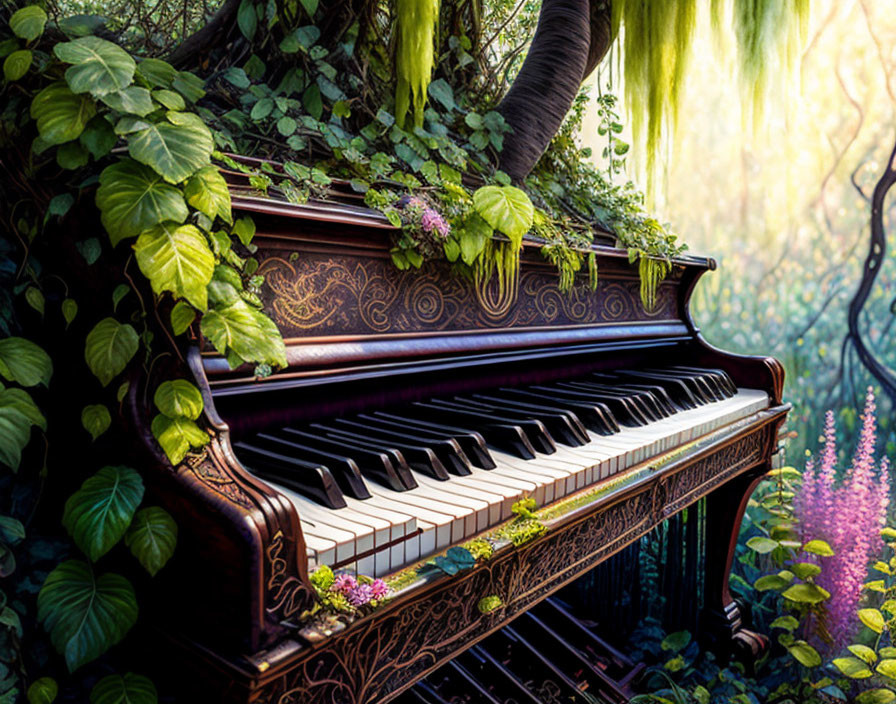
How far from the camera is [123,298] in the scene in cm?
94

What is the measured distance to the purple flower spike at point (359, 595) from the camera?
81 cm

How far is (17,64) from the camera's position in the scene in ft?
3.11

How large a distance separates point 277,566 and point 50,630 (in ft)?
1.23

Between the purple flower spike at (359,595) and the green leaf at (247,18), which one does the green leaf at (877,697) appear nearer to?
the purple flower spike at (359,595)

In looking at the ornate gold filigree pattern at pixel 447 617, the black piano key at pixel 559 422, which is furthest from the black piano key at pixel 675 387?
the black piano key at pixel 559 422

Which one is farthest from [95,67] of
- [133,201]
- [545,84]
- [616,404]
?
[545,84]

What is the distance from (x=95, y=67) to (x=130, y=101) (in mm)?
70

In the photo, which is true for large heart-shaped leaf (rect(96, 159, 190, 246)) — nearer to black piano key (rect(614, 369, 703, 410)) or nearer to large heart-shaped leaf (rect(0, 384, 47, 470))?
large heart-shaped leaf (rect(0, 384, 47, 470))

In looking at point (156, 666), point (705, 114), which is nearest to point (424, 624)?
point (156, 666)

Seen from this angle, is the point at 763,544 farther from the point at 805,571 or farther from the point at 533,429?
the point at 533,429

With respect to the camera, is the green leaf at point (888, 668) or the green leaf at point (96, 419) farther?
the green leaf at point (888, 668)

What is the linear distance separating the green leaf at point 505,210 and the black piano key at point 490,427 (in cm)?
41

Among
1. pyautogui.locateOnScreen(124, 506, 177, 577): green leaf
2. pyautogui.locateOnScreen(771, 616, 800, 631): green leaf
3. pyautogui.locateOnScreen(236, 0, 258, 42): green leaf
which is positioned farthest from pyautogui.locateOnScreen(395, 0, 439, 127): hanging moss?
pyautogui.locateOnScreen(771, 616, 800, 631): green leaf

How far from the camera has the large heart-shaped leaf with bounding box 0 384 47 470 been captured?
2.95 ft
